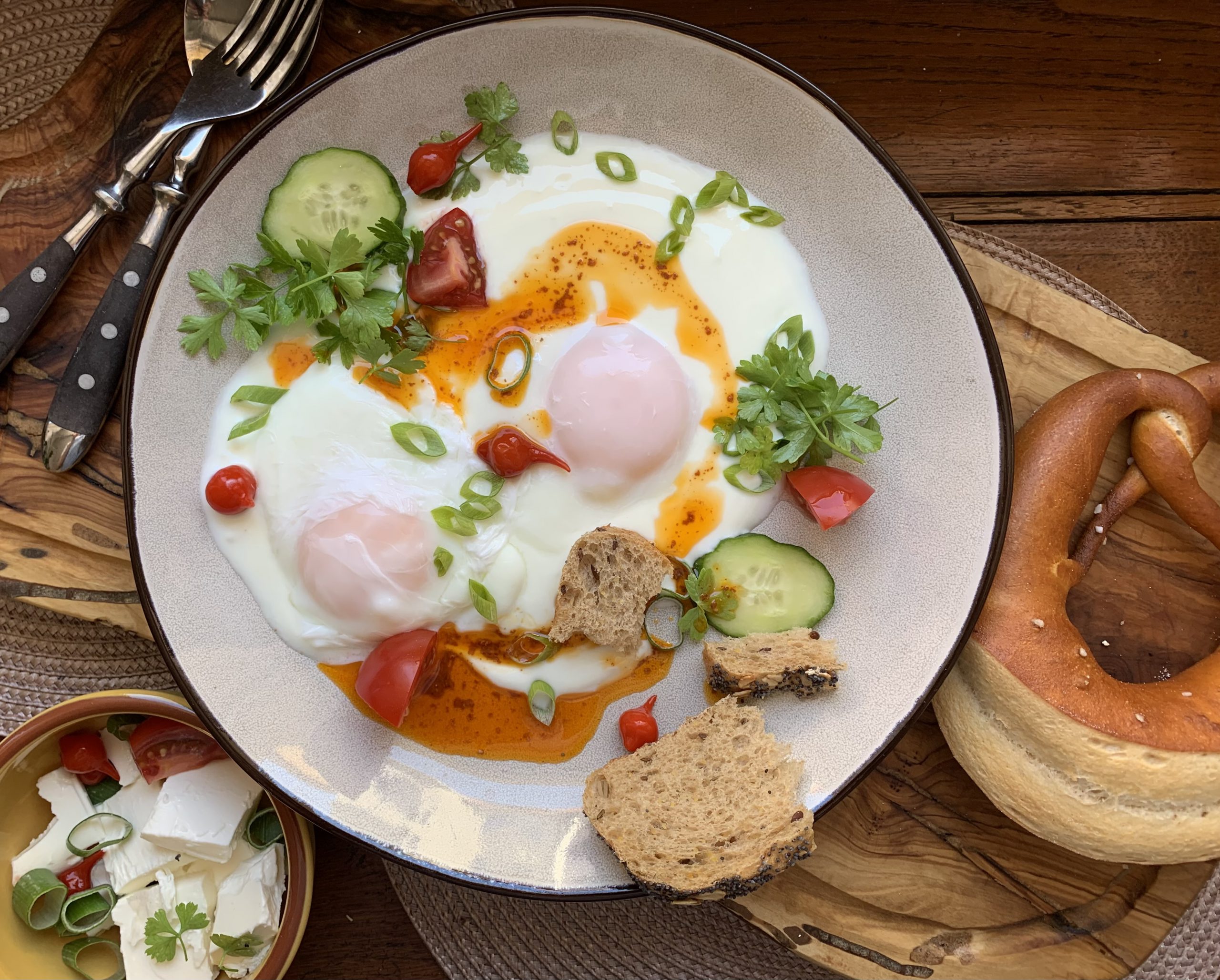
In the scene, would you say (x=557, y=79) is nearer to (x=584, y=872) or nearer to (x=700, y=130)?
(x=700, y=130)

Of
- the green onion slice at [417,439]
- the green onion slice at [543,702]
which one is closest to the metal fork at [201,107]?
the green onion slice at [417,439]

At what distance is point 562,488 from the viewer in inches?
110

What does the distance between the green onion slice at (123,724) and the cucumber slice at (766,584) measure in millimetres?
2010

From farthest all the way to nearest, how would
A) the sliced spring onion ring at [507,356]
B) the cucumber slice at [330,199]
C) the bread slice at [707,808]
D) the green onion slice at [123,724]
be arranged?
the green onion slice at [123,724]
the sliced spring onion ring at [507,356]
the cucumber slice at [330,199]
the bread slice at [707,808]

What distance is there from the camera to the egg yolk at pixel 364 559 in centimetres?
267

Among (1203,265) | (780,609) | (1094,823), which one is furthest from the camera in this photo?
(1203,265)

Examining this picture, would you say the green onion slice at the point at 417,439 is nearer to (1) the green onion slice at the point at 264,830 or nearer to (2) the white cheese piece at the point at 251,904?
(1) the green onion slice at the point at 264,830

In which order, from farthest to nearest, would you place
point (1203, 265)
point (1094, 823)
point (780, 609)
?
point (1203, 265) < point (780, 609) < point (1094, 823)

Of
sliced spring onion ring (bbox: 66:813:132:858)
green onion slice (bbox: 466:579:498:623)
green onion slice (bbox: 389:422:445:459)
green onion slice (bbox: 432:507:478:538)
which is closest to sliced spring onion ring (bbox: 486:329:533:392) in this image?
green onion slice (bbox: 389:422:445:459)

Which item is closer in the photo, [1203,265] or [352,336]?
[352,336]

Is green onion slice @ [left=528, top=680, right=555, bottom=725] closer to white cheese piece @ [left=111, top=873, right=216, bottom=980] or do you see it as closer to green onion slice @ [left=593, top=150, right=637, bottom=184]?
white cheese piece @ [left=111, top=873, right=216, bottom=980]

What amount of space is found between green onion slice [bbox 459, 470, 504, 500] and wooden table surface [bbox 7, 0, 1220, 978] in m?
1.45

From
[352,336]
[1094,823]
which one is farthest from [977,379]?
[352,336]

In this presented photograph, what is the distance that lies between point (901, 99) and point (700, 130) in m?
0.76
